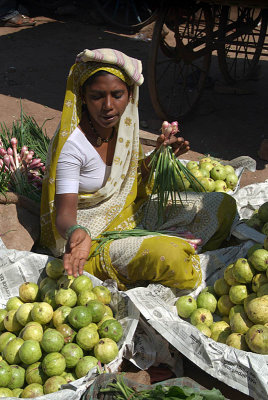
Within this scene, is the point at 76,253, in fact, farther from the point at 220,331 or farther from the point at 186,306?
the point at 220,331

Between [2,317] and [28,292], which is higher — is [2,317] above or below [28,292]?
below

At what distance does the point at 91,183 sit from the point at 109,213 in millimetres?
269

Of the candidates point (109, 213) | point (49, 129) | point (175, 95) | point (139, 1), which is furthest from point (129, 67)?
point (139, 1)

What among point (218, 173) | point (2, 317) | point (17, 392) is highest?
point (218, 173)

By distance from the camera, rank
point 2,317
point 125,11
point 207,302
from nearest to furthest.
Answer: point 2,317 → point 207,302 → point 125,11

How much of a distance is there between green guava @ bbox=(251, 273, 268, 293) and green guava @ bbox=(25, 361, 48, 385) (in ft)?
3.94

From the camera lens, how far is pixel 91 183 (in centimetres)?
285

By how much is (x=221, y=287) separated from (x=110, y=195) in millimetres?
874

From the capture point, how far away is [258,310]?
7.95 feet

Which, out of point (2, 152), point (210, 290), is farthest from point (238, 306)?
point (2, 152)

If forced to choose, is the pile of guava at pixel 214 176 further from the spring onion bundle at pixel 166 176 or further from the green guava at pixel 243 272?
the green guava at pixel 243 272

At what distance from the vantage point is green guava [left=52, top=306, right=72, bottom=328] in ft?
7.81

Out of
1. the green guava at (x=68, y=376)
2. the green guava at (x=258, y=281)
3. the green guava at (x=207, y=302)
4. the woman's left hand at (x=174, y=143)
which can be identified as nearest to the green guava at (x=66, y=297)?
the green guava at (x=68, y=376)

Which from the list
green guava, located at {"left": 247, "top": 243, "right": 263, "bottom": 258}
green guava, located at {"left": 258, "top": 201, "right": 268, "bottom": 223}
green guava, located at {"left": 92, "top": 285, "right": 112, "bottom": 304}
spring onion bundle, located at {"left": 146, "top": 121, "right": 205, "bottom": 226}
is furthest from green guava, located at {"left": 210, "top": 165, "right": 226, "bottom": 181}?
green guava, located at {"left": 92, "top": 285, "right": 112, "bottom": 304}
